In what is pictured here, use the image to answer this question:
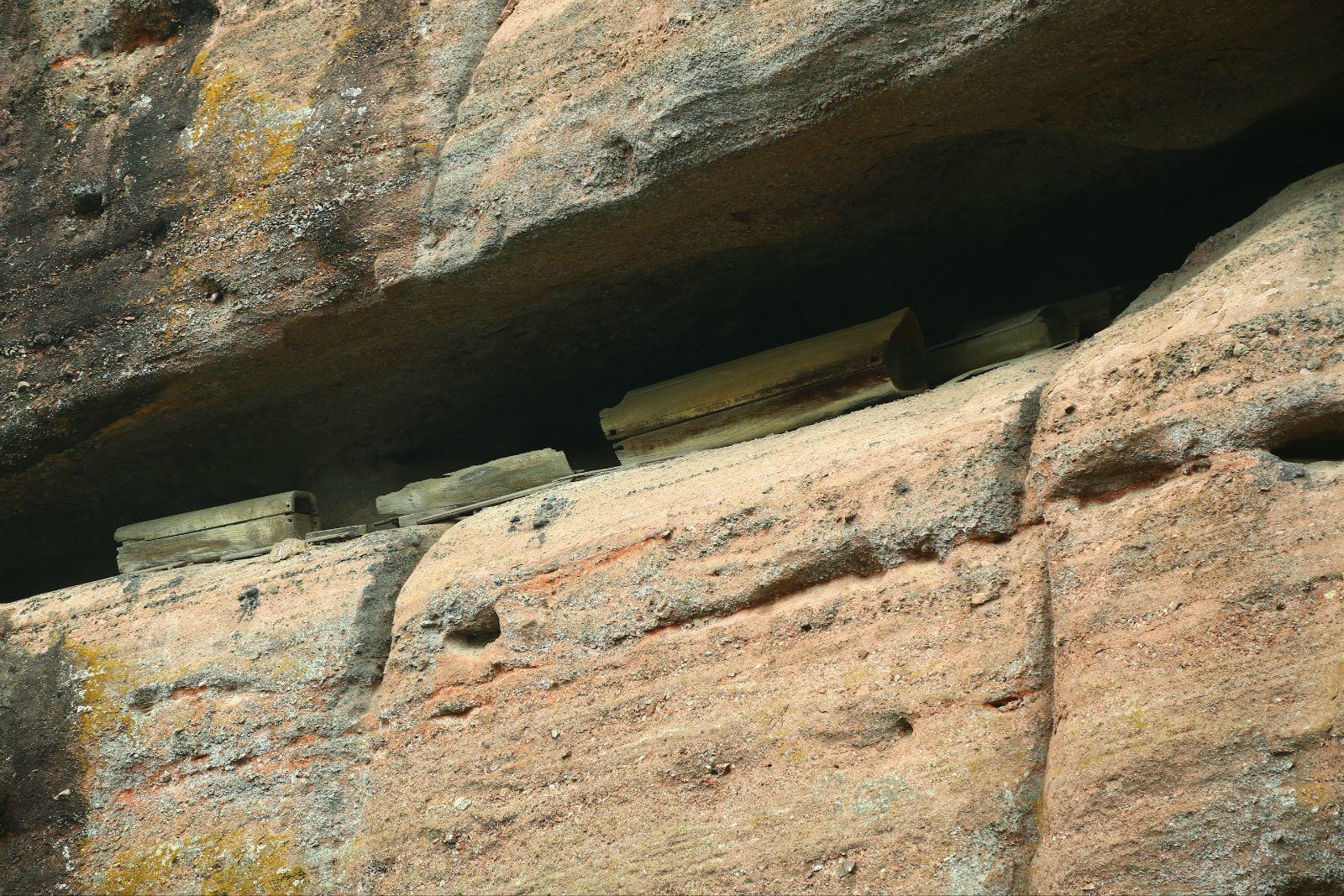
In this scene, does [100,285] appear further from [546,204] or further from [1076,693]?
[1076,693]

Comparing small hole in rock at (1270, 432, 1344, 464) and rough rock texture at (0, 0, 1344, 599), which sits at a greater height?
rough rock texture at (0, 0, 1344, 599)

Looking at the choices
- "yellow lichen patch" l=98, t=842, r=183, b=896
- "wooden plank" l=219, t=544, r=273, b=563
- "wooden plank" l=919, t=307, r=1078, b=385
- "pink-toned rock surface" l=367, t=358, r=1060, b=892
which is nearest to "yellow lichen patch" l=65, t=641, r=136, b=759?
"yellow lichen patch" l=98, t=842, r=183, b=896

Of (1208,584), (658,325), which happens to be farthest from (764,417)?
(1208,584)

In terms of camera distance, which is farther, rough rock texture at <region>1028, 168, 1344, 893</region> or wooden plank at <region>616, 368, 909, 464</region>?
wooden plank at <region>616, 368, 909, 464</region>

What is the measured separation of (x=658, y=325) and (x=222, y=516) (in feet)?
5.74

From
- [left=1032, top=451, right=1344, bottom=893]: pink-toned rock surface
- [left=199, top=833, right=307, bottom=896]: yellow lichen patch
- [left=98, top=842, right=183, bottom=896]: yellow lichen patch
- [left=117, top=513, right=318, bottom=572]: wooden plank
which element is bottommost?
[left=1032, top=451, right=1344, bottom=893]: pink-toned rock surface

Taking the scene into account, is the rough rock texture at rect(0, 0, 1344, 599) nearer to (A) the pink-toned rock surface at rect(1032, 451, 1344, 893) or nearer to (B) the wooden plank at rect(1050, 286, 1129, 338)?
(B) the wooden plank at rect(1050, 286, 1129, 338)

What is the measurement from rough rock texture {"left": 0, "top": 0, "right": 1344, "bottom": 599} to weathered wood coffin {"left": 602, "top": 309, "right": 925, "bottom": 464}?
1.12 ft

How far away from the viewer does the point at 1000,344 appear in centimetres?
400

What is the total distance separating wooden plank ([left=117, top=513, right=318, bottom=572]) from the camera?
4.62 meters

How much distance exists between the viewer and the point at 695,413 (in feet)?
13.8

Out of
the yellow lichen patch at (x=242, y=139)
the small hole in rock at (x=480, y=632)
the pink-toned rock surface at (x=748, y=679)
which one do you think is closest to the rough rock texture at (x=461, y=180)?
the yellow lichen patch at (x=242, y=139)

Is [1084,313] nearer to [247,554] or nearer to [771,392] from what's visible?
[771,392]

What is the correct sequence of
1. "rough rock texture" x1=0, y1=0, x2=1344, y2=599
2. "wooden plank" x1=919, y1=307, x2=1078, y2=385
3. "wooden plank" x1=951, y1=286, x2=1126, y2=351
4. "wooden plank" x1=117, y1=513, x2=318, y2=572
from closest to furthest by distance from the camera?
"rough rock texture" x1=0, y1=0, x2=1344, y2=599, "wooden plank" x1=919, y1=307, x2=1078, y2=385, "wooden plank" x1=951, y1=286, x2=1126, y2=351, "wooden plank" x1=117, y1=513, x2=318, y2=572
